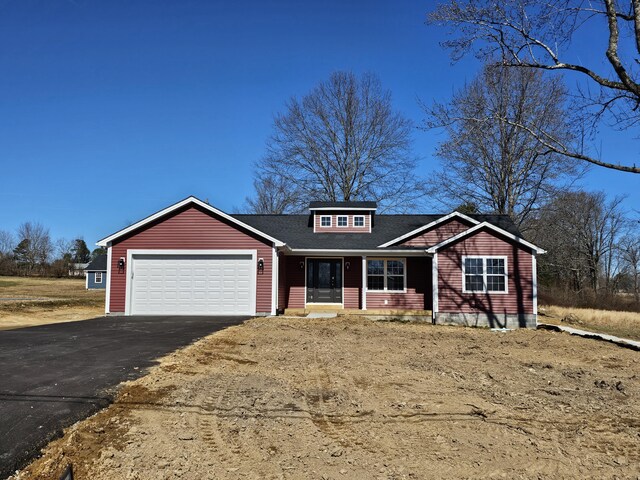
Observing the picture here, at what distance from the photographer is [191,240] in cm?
1705

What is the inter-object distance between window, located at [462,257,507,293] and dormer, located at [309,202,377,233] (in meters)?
5.31

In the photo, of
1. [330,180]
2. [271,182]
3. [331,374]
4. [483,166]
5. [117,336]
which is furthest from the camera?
[271,182]

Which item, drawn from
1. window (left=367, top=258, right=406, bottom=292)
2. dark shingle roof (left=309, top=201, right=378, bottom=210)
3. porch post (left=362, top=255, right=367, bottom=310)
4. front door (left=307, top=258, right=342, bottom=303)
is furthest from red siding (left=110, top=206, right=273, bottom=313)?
dark shingle roof (left=309, top=201, right=378, bottom=210)

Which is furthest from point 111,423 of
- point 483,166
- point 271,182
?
point 271,182

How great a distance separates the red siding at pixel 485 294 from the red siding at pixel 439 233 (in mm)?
1925

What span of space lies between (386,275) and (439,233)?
294 centimetres

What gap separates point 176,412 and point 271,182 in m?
35.0

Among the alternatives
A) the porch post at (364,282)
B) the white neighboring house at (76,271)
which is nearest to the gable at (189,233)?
the porch post at (364,282)

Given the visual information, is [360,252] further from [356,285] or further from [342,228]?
[342,228]

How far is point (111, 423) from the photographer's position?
4566 mm

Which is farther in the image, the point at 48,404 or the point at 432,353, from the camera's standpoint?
the point at 432,353

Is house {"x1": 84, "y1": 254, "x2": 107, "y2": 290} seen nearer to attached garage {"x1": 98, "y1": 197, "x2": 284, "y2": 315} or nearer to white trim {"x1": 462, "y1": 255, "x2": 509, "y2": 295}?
attached garage {"x1": 98, "y1": 197, "x2": 284, "y2": 315}

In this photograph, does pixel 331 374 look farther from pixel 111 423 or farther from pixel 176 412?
pixel 111 423

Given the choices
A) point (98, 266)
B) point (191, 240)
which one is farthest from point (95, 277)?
point (191, 240)
